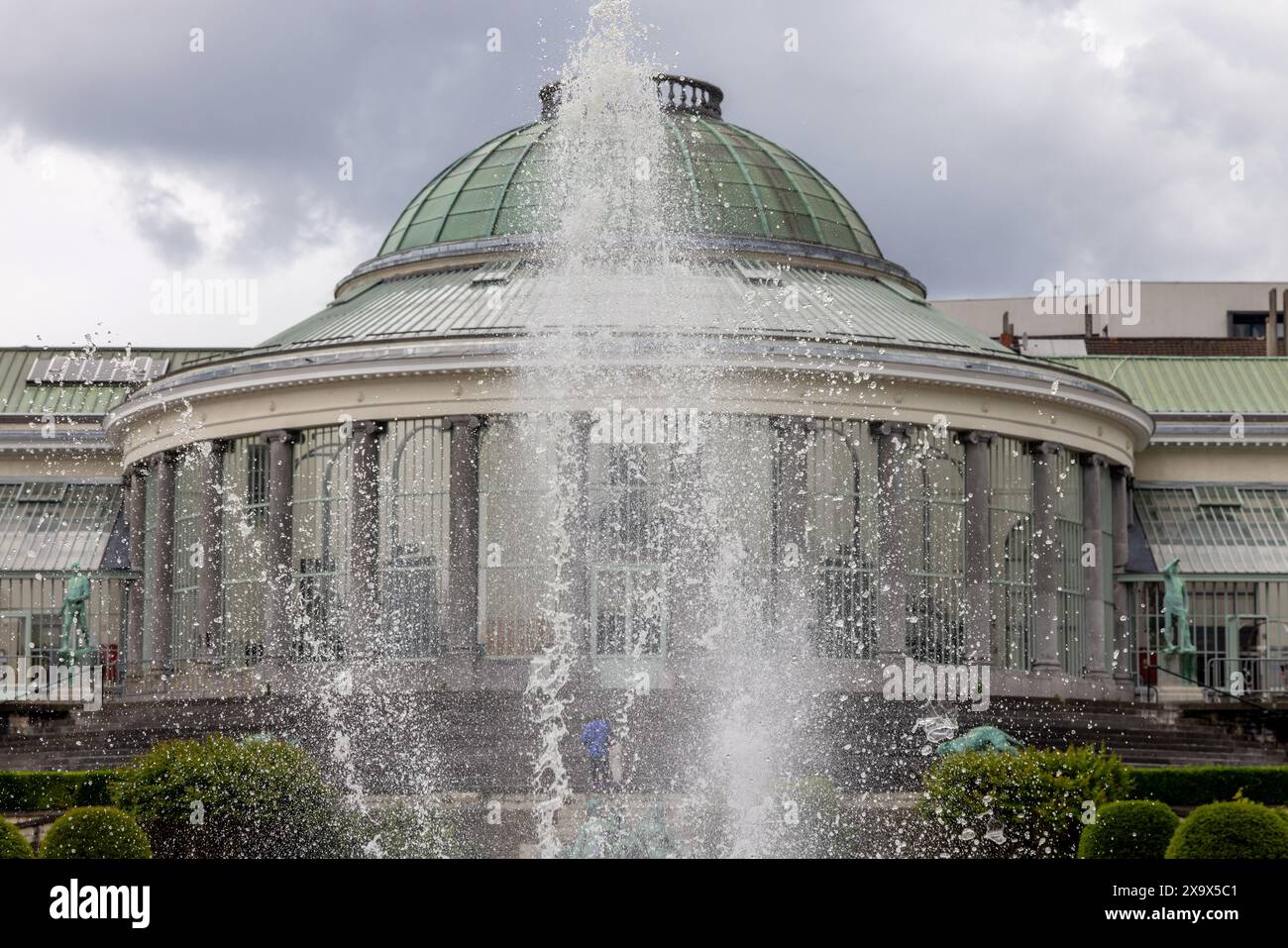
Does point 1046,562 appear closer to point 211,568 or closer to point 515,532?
point 515,532

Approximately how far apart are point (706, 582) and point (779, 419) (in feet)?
11.4

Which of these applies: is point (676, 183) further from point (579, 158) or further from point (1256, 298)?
point (1256, 298)

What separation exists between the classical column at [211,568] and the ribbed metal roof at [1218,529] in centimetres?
2111

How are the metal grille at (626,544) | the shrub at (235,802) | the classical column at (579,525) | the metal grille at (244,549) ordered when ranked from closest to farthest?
the shrub at (235,802) → the metal grille at (626,544) → the classical column at (579,525) → the metal grille at (244,549)

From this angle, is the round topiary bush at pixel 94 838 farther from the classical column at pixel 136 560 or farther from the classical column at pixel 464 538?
the classical column at pixel 136 560

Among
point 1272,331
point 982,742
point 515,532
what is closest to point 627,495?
point 515,532

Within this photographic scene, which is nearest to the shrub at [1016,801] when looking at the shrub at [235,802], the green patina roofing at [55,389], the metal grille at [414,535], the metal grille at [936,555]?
the shrub at [235,802]

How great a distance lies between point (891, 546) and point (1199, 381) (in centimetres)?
1701

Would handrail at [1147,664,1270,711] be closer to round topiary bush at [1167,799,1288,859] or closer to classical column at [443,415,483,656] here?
classical column at [443,415,483,656]

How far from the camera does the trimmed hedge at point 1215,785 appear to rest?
100 feet

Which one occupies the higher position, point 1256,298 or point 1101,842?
point 1256,298

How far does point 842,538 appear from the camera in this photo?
141 feet

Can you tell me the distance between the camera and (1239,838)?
20.8m
